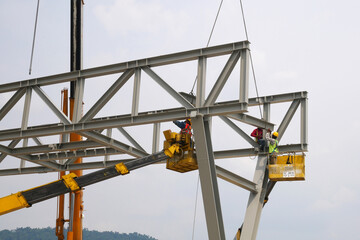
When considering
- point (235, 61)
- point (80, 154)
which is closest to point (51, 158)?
point (80, 154)

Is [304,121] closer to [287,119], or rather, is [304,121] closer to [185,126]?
[287,119]

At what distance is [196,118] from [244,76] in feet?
6.45

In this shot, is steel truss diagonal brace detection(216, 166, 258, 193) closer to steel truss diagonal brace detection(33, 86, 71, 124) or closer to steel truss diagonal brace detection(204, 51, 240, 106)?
steel truss diagonal brace detection(204, 51, 240, 106)

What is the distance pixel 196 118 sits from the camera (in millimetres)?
17828

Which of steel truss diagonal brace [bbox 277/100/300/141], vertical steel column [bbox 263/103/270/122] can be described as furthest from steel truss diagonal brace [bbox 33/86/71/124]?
steel truss diagonal brace [bbox 277/100/300/141]

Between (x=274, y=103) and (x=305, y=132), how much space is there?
188cm

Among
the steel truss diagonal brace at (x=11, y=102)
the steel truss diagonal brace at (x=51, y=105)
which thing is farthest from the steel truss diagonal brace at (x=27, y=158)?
the steel truss diagonal brace at (x=51, y=105)

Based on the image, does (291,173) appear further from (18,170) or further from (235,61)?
(18,170)

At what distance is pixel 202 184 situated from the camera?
18484mm

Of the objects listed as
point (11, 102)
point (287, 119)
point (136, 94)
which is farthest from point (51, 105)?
point (287, 119)

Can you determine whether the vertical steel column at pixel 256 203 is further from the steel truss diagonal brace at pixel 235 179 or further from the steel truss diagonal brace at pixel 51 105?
the steel truss diagonal brace at pixel 51 105

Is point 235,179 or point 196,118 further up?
point 196,118

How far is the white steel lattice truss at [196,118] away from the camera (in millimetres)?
17688

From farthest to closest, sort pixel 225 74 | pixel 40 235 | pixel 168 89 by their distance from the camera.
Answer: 1. pixel 40 235
2. pixel 168 89
3. pixel 225 74
